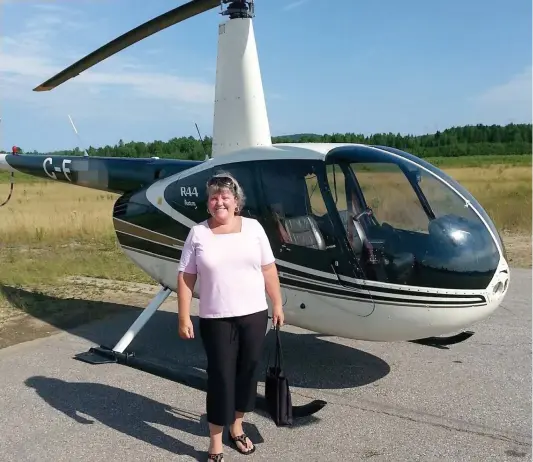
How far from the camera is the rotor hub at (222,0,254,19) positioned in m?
5.49

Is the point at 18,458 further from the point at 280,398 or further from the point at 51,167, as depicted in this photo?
the point at 51,167

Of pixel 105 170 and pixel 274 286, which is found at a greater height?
pixel 105 170

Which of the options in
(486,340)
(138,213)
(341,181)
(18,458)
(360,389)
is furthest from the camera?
(486,340)

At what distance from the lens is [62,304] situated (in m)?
7.98

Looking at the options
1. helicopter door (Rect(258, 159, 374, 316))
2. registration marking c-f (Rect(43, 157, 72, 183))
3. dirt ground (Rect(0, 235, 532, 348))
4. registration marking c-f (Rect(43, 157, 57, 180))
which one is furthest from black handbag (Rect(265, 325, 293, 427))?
registration marking c-f (Rect(43, 157, 57, 180))

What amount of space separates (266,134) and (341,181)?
4.46ft

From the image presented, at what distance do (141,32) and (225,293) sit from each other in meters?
3.56

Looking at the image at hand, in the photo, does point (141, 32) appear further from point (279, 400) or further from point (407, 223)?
point (279, 400)

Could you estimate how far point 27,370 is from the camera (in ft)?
18.0

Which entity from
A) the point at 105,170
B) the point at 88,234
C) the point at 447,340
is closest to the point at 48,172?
the point at 105,170

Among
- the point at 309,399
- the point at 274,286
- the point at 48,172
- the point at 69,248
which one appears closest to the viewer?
the point at 274,286

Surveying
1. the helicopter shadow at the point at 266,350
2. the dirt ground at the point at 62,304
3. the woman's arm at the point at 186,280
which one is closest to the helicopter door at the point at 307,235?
the helicopter shadow at the point at 266,350

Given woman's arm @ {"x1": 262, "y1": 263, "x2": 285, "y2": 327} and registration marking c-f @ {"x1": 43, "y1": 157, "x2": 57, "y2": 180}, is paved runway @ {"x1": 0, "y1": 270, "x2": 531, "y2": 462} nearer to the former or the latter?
woman's arm @ {"x1": 262, "y1": 263, "x2": 285, "y2": 327}

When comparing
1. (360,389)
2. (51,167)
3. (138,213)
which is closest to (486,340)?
(360,389)
